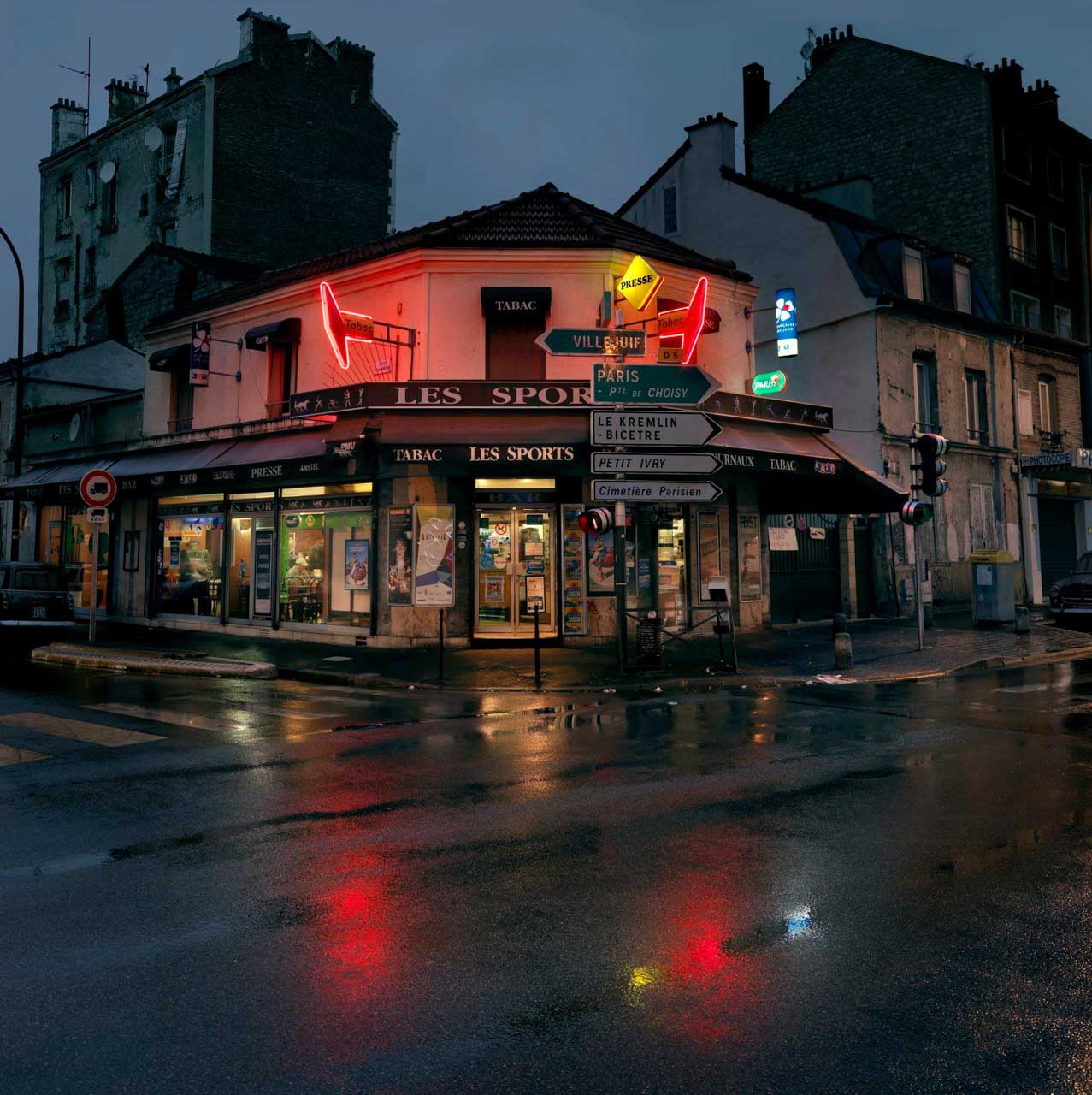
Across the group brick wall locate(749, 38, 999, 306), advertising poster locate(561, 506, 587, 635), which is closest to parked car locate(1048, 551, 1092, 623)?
brick wall locate(749, 38, 999, 306)

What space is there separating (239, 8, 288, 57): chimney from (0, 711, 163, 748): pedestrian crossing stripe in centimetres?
3128

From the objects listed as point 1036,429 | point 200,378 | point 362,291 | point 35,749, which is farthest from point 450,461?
point 1036,429

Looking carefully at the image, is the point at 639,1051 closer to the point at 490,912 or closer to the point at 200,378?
the point at 490,912

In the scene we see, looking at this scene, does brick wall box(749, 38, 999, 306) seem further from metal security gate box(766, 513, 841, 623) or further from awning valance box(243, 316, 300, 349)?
awning valance box(243, 316, 300, 349)

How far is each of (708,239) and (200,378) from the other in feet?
47.9

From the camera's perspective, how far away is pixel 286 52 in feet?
113

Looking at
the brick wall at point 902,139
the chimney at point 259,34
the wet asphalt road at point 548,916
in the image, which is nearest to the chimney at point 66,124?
the chimney at point 259,34

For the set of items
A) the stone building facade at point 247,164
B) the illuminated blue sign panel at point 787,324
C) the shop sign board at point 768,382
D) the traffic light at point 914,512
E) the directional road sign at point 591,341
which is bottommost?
the traffic light at point 914,512

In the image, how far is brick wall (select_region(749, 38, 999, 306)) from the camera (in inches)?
1096

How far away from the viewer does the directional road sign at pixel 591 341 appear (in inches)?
508

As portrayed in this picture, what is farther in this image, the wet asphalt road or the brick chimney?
the brick chimney

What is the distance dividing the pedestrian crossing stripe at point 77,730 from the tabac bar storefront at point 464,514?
6.10m

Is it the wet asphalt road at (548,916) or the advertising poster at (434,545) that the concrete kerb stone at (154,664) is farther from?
the wet asphalt road at (548,916)

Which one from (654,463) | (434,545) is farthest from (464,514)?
(654,463)
